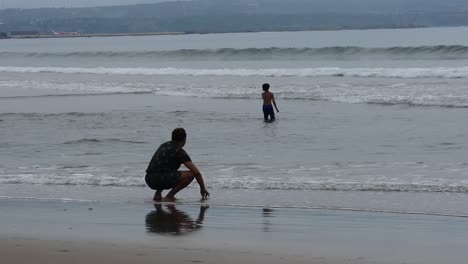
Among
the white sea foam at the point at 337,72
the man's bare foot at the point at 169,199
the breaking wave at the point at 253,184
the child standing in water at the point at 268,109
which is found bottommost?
the man's bare foot at the point at 169,199

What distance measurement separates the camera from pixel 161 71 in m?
44.7

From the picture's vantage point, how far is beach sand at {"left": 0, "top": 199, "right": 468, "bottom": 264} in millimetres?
7016

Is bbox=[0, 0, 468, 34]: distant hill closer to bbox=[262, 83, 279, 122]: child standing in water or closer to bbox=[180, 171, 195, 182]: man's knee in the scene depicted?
bbox=[262, 83, 279, 122]: child standing in water

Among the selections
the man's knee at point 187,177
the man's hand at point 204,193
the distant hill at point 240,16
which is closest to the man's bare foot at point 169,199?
the man's knee at point 187,177

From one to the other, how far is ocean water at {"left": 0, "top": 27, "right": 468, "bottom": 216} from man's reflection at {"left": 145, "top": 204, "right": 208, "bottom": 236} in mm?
724

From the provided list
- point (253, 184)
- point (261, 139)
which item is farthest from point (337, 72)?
point (253, 184)

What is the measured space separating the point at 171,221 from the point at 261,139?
767 centimetres

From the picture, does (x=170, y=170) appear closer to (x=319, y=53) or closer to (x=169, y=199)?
(x=169, y=199)

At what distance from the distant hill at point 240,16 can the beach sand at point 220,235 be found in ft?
402

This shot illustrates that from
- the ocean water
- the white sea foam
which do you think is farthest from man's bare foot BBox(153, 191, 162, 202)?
the white sea foam

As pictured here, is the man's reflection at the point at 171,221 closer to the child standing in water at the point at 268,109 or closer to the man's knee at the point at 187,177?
the man's knee at the point at 187,177

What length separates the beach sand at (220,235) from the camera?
7016mm

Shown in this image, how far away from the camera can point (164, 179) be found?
10242 millimetres

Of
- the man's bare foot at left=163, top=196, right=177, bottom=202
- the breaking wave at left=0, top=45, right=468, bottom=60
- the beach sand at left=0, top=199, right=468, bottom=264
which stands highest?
the breaking wave at left=0, top=45, right=468, bottom=60
